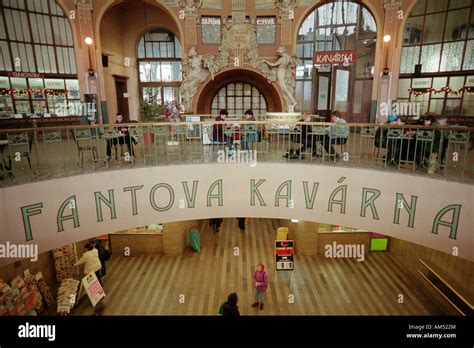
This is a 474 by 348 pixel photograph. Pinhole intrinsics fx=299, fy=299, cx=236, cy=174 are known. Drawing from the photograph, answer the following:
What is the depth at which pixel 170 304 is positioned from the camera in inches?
309

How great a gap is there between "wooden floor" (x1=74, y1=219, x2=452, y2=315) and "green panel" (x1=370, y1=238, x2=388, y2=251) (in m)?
0.21

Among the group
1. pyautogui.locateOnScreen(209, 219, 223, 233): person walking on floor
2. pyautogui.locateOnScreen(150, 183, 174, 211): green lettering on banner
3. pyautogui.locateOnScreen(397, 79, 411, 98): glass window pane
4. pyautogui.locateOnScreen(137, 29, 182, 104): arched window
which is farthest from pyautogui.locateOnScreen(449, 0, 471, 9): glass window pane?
pyautogui.locateOnScreen(209, 219, 223, 233): person walking on floor

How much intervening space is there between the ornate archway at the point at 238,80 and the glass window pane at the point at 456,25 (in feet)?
19.5

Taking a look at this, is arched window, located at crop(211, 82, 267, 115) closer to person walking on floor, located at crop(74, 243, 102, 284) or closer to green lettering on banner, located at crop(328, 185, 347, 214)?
green lettering on banner, located at crop(328, 185, 347, 214)

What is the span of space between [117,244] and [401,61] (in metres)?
12.1

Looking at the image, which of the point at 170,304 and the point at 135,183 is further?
the point at 170,304

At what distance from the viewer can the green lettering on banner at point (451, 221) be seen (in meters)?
5.14

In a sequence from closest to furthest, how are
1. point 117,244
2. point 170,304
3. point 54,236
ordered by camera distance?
point 54,236 → point 170,304 → point 117,244

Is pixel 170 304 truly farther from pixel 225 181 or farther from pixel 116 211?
pixel 225 181

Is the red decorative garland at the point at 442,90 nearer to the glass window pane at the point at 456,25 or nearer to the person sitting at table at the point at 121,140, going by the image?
the glass window pane at the point at 456,25

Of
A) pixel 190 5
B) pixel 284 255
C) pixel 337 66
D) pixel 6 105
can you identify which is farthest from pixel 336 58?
pixel 6 105

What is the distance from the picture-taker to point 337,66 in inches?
476
